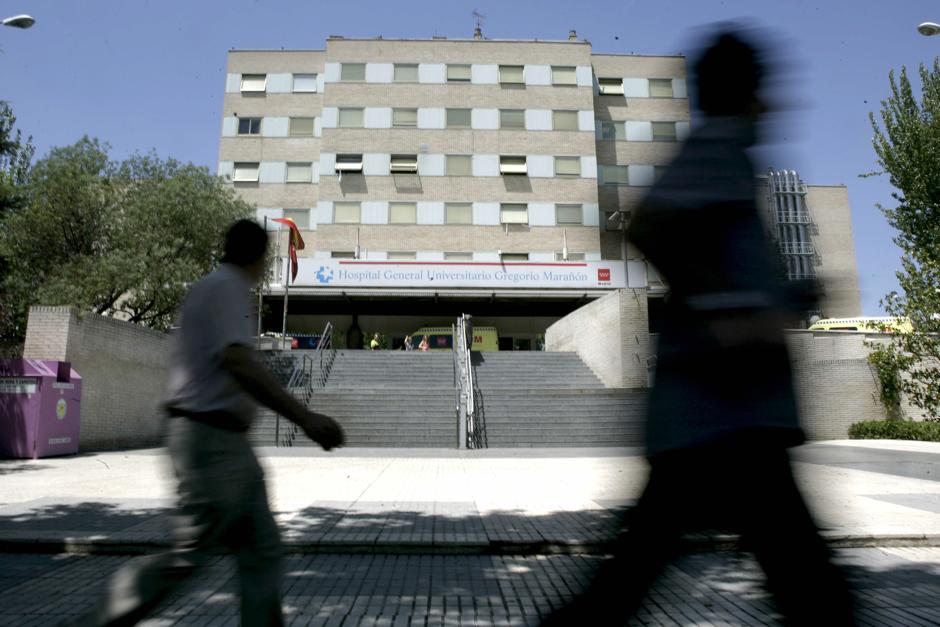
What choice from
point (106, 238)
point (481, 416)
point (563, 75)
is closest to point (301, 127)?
point (563, 75)

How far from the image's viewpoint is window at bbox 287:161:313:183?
116 feet

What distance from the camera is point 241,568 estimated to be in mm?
2365

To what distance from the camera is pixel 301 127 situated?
36.0 meters

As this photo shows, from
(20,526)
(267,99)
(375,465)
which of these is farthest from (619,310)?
(267,99)

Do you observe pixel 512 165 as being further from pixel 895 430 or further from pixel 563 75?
pixel 895 430

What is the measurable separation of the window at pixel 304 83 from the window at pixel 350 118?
130 inches

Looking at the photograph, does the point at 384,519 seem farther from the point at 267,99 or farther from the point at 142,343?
the point at 267,99

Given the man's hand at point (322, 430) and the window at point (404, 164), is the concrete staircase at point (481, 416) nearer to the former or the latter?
the man's hand at point (322, 430)

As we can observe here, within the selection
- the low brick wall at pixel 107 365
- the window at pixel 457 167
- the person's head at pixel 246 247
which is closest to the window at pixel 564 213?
the window at pixel 457 167

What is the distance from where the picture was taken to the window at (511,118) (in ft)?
116

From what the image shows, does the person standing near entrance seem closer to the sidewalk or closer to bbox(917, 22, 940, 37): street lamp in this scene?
the sidewalk

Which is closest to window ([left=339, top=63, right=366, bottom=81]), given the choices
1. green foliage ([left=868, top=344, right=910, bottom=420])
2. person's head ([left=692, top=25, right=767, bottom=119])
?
green foliage ([left=868, top=344, right=910, bottom=420])

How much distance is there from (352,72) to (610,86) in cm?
1503

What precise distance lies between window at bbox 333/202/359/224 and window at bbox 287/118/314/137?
5.24 meters
